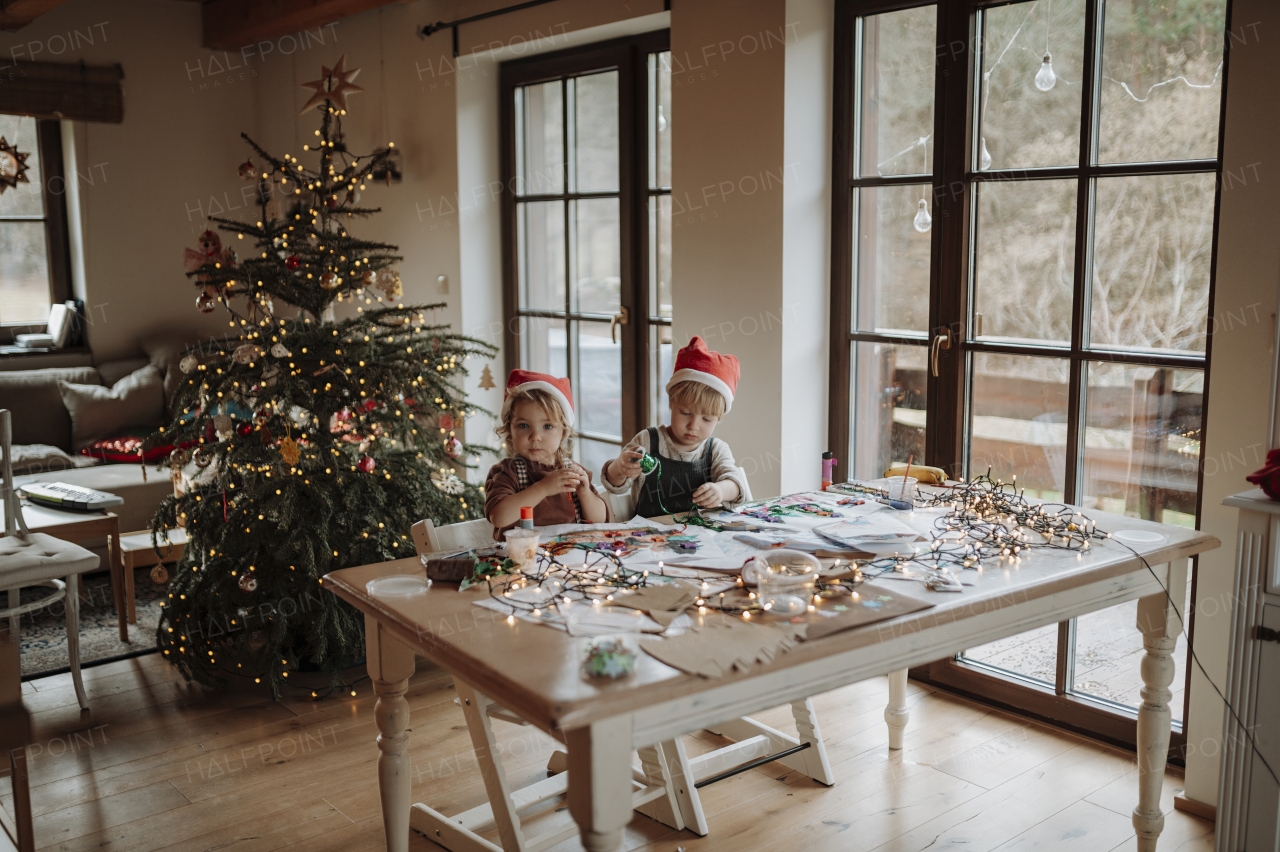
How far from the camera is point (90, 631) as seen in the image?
4094mm

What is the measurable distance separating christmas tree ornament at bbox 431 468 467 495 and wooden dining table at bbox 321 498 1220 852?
1369 mm

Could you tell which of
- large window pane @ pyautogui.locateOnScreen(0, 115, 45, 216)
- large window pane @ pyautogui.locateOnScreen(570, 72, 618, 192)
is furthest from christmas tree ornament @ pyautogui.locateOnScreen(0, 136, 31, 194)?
large window pane @ pyautogui.locateOnScreen(570, 72, 618, 192)

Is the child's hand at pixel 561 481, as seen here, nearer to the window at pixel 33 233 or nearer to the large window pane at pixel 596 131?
the large window pane at pixel 596 131

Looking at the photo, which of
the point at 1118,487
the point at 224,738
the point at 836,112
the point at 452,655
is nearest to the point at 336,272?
the point at 224,738

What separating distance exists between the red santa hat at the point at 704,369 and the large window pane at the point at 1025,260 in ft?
2.90

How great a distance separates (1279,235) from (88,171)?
583 cm

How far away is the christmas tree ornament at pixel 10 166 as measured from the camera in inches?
225

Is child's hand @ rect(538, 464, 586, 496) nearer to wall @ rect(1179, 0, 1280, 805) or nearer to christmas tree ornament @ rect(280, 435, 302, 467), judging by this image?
christmas tree ornament @ rect(280, 435, 302, 467)

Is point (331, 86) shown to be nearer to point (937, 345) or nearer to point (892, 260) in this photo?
point (892, 260)

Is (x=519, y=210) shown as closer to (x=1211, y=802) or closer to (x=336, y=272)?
(x=336, y=272)

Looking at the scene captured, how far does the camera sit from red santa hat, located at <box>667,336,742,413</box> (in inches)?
110

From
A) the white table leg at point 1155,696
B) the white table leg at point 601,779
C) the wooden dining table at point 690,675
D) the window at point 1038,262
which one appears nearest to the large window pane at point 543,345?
the window at point 1038,262

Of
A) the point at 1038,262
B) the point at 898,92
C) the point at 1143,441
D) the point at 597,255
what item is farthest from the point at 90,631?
the point at 1143,441

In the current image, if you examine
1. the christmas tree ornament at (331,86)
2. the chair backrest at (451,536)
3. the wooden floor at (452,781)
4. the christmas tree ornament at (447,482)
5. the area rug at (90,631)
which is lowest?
the wooden floor at (452,781)
